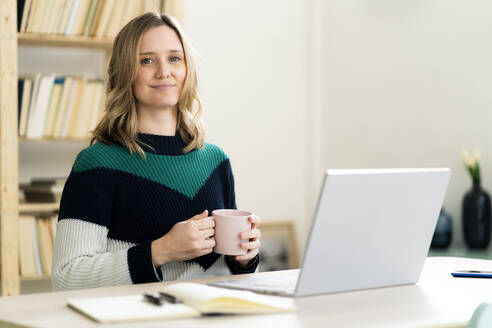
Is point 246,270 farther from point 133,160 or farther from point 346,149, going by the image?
point 346,149

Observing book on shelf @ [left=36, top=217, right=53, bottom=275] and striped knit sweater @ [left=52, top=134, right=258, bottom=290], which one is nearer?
striped knit sweater @ [left=52, top=134, right=258, bottom=290]

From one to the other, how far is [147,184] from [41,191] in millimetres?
1500

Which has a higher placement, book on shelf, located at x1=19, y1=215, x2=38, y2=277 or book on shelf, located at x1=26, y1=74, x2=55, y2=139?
book on shelf, located at x1=26, y1=74, x2=55, y2=139

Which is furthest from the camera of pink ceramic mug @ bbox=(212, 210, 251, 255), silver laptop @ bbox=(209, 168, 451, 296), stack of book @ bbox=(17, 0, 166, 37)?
stack of book @ bbox=(17, 0, 166, 37)

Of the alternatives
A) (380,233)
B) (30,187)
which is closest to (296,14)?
(30,187)

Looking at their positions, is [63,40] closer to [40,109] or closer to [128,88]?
[40,109]

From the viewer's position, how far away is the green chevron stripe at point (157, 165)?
174cm

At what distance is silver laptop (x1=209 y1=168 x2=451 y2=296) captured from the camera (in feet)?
4.05

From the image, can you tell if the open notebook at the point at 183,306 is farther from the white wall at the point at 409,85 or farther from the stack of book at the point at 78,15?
the white wall at the point at 409,85

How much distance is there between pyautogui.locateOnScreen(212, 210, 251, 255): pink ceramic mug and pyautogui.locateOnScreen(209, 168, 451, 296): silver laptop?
8cm

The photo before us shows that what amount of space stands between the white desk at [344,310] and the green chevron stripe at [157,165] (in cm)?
41

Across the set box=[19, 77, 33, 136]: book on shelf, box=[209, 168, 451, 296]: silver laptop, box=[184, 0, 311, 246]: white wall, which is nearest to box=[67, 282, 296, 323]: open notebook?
box=[209, 168, 451, 296]: silver laptop

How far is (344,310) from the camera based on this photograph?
120 cm

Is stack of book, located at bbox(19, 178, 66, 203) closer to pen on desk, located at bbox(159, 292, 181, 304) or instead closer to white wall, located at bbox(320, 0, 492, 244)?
white wall, located at bbox(320, 0, 492, 244)
